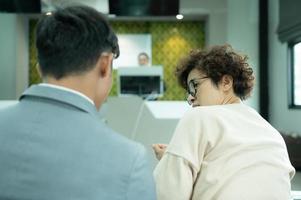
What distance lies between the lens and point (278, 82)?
23.0 feet

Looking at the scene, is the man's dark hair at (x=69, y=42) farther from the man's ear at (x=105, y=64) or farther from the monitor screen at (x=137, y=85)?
the monitor screen at (x=137, y=85)

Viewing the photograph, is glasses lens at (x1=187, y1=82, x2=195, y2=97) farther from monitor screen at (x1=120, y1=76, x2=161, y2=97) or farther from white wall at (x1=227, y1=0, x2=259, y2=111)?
white wall at (x1=227, y1=0, x2=259, y2=111)

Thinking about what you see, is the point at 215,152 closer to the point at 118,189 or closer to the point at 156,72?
the point at 118,189

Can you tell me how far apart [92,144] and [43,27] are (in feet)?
0.77

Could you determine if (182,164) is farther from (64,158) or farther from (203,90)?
(64,158)

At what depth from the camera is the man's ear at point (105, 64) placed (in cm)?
78

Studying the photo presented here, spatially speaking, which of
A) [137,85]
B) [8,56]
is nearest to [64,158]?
[137,85]

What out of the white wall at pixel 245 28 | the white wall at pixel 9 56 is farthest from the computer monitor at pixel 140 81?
the white wall at pixel 9 56

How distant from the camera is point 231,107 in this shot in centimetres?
119

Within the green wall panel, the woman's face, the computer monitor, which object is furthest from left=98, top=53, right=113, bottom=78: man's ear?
the green wall panel

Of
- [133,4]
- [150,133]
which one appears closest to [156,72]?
[133,4]

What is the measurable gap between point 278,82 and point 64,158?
6.73 m

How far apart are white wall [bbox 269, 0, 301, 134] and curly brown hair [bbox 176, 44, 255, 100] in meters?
5.16

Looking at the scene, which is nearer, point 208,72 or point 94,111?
point 94,111
